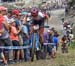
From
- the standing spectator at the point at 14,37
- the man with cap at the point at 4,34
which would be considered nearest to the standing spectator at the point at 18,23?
the standing spectator at the point at 14,37

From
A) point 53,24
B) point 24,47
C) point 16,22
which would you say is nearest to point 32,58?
point 24,47

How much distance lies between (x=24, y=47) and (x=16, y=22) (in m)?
0.90

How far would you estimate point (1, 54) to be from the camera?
1326 cm

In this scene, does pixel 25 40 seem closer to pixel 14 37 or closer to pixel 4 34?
pixel 14 37

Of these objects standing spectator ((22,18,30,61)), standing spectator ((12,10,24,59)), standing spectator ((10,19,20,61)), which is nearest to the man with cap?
standing spectator ((10,19,20,61))

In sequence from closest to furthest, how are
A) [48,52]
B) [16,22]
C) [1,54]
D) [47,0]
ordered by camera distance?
[1,54]
[16,22]
[48,52]
[47,0]

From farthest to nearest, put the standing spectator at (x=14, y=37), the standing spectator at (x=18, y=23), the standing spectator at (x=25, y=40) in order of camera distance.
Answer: the standing spectator at (x=25, y=40)
the standing spectator at (x=18, y=23)
the standing spectator at (x=14, y=37)

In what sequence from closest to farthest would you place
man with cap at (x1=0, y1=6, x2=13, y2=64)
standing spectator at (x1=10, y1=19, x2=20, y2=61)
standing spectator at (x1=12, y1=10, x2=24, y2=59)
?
man with cap at (x1=0, y1=6, x2=13, y2=64) < standing spectator at (x1=10, y1=19, x2=20, y2=61) < standing spectator at (x1=12, y1=10, x2=24, y2=59)

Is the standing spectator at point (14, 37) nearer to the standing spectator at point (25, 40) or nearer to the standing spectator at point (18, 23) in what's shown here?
the standing spectator at point (18, 23)

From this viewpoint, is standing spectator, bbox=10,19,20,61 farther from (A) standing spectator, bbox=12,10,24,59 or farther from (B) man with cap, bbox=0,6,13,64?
(B) man with cap, bbox=0,6,13,64

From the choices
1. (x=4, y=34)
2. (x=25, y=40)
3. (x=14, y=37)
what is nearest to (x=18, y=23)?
(x=14, y=37)

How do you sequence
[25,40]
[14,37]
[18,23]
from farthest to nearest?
1. [25,40]
2. [18,23]
3. [14,37]

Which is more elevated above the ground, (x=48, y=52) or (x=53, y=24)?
(x=48, y=52)

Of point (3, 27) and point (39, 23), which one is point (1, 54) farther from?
point (39, 23)
